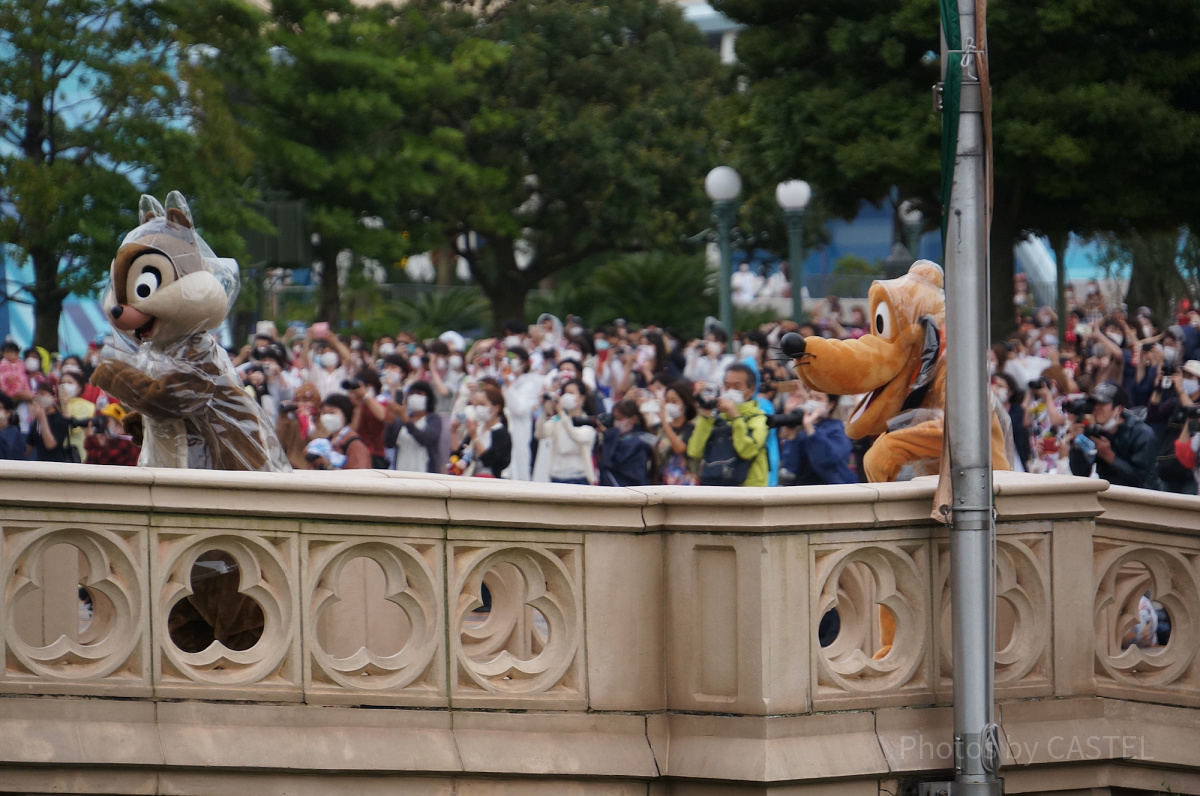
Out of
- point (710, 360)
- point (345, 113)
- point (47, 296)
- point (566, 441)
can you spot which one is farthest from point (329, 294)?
point (566, 441)

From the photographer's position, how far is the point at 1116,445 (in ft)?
36.3

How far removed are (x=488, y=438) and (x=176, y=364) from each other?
21.3ft

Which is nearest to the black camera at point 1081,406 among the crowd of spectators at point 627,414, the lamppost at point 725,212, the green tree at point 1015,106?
the crowd of spectators at point 627,414

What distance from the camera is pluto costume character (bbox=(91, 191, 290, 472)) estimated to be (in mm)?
7492

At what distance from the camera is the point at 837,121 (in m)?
27.8

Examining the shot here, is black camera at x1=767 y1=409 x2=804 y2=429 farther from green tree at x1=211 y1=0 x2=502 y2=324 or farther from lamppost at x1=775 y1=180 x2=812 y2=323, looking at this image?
green tree at x1=211 y1=0 x2=502 y2=324

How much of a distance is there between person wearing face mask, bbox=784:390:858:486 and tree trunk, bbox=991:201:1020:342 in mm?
16477

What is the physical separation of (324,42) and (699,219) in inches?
521

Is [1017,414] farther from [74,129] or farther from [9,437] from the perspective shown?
[74,129]

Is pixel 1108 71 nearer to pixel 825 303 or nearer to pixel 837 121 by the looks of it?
pixel 837 121

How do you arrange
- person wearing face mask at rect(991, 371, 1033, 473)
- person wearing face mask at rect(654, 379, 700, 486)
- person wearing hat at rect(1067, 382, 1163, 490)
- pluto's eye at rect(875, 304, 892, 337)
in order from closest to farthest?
pluto's eye at rect(875, 304, 892, 337) → person wearing hat at rect(1067, 382, 1163, 490) → person wearing face mask at rect(654, 379, 700, 486) → person wearing face mask at rect(991, 371, 1033, 473)

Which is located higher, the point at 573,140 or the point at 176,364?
the point at 573,140

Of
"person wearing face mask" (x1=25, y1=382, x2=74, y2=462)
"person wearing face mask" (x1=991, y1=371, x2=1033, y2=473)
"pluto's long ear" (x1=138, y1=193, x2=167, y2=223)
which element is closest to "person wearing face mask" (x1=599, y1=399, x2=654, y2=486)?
"person wearing face mask" (x1=991, y1=371, x2=1033, y2=473)

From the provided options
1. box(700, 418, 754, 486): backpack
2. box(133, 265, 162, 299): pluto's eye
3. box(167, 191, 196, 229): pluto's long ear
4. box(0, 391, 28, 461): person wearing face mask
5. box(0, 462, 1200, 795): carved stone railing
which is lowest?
box(0, 462, 1200, 795): carved stone railing
